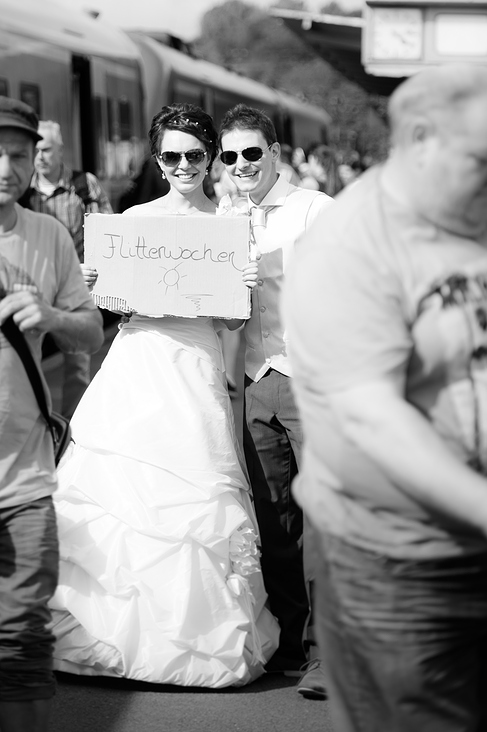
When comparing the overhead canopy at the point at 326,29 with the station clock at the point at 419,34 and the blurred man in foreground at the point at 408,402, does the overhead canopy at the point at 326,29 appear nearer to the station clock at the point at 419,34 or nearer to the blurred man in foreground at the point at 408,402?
the station clock at the point at 419,34

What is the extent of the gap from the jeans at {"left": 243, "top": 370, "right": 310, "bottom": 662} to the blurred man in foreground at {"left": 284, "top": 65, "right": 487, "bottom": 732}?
231 cm

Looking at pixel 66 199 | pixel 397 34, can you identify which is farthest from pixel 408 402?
pixel 397 34

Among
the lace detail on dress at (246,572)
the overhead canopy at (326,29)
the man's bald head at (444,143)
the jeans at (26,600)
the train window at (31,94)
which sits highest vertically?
the overhead canopy at (326,29)

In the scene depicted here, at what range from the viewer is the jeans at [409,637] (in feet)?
7.35

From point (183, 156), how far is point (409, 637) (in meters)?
2.88

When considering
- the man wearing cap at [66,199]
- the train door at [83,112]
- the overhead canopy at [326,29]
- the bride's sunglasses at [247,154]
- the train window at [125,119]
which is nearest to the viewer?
the bride's sunglasses at [247,154]

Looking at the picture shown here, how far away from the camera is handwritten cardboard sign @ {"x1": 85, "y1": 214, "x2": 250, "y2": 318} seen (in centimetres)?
450

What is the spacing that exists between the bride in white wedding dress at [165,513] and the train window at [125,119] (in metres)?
11.9

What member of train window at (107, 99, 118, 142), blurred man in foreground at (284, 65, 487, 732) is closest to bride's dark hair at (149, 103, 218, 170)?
blurred man in foreground at (284, 65, 487, 732)

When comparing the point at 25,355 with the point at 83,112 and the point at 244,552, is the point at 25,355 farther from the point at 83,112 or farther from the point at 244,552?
the point at 83,112

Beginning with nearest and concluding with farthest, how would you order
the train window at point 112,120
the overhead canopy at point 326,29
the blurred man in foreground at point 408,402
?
the blurred man in foreground at point 408,402 < the train window at point 112,120 < the overhead canopy at point 326,29

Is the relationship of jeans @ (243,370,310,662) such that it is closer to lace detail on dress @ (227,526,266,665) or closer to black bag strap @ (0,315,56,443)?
lace detail on dress @ (227,526,266,665)

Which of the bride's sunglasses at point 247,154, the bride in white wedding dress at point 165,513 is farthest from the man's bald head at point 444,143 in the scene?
the bride's sunglasses at point 247,154

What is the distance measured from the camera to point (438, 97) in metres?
2.15
